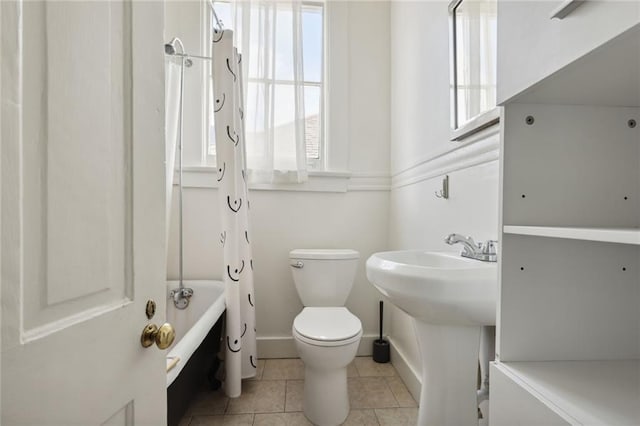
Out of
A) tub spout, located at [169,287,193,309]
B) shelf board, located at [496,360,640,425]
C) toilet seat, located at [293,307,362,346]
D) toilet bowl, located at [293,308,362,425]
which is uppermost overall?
shelf board, located at [496,360,640,425]

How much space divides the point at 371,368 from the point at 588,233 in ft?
5.87

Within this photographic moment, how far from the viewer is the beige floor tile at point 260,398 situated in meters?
1.49

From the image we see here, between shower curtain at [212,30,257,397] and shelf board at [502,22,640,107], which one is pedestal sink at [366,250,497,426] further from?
shower curtain at [212,30,257,397]

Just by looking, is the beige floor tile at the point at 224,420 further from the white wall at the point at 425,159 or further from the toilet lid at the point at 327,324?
the white wall at the point at 425,159

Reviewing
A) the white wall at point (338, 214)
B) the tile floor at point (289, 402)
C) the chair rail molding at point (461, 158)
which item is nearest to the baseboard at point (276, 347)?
the white wall at point (338, 214)

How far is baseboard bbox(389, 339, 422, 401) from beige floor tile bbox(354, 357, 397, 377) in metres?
0.04

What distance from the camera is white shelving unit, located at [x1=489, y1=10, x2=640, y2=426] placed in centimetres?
55

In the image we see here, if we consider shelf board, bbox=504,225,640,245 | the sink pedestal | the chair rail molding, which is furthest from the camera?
the chair rail molding

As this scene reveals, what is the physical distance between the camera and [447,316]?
31.9 inches

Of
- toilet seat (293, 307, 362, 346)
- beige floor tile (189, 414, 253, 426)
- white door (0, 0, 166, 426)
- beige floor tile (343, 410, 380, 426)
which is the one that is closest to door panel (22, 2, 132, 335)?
white door (0, 0, 166, 426)

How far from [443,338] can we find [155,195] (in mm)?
883

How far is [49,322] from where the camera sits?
1.30 feet

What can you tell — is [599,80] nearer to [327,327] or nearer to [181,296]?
[327,327]

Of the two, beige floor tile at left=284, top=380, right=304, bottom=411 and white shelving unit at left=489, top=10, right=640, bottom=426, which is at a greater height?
white shelving unit at left=489, top=10, right=640, bottom=426
